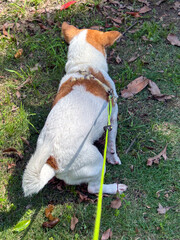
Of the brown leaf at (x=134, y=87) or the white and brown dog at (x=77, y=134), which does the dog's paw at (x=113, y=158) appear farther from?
the brown leaf at (x=134, y=87)

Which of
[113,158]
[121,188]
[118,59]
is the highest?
[118,59]

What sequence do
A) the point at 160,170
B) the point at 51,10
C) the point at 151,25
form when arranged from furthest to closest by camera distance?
the point at 51,10, the point at 151,25, the point at 160,170

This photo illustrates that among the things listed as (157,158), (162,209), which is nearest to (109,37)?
(157,158)

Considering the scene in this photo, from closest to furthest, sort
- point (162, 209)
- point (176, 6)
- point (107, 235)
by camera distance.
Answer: point (107, 235) < point (162, 209) < point (176, 6)

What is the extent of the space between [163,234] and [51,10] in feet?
13.5

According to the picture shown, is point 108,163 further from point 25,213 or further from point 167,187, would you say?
point 25,213

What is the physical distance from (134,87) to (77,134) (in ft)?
5.22

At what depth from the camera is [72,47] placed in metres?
3.55

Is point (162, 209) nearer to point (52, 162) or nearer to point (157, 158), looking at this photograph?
point (157, 158)

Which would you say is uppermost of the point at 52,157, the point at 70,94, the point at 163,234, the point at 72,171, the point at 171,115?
the point at 70,94

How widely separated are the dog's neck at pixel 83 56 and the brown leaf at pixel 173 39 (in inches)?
55.2

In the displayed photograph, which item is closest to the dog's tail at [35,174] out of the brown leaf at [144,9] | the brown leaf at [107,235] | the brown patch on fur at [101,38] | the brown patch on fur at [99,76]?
the brown leaf at [107,235]

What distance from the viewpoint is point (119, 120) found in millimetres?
3619

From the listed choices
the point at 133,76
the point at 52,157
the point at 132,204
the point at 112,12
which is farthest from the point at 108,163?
the point at 112,12
